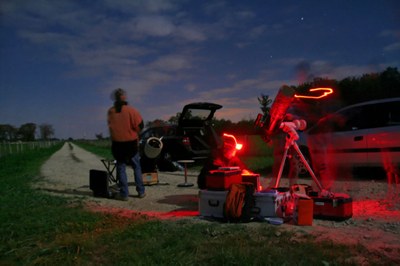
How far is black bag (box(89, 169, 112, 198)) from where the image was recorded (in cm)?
754

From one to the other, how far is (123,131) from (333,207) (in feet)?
13.6

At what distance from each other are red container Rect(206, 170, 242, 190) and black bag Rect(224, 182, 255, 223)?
0.64 feet

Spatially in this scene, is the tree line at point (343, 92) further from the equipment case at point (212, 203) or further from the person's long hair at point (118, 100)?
the person's long hair at point (118, 100)

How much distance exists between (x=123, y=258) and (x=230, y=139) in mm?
3306

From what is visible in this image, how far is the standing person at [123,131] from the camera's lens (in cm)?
716

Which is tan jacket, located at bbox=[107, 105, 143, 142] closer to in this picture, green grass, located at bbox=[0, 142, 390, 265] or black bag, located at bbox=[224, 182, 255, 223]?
green grass, located at bbox=[0, 142, 390, 265]

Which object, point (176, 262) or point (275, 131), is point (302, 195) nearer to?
point (275, 131)

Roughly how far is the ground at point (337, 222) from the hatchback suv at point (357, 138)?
61 centimetres

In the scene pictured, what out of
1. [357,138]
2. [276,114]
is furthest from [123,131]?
[357,138]

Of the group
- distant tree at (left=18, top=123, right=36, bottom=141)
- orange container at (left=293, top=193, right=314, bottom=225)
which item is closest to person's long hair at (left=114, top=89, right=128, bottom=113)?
orange container at (left=293, top=193, right=314, bottom=225)

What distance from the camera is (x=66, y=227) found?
14.8 feet

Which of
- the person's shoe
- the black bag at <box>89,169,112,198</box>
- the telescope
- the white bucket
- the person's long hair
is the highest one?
the person's long hair


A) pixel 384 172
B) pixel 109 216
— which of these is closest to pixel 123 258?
pixel 109 216

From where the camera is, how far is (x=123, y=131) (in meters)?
7.15
